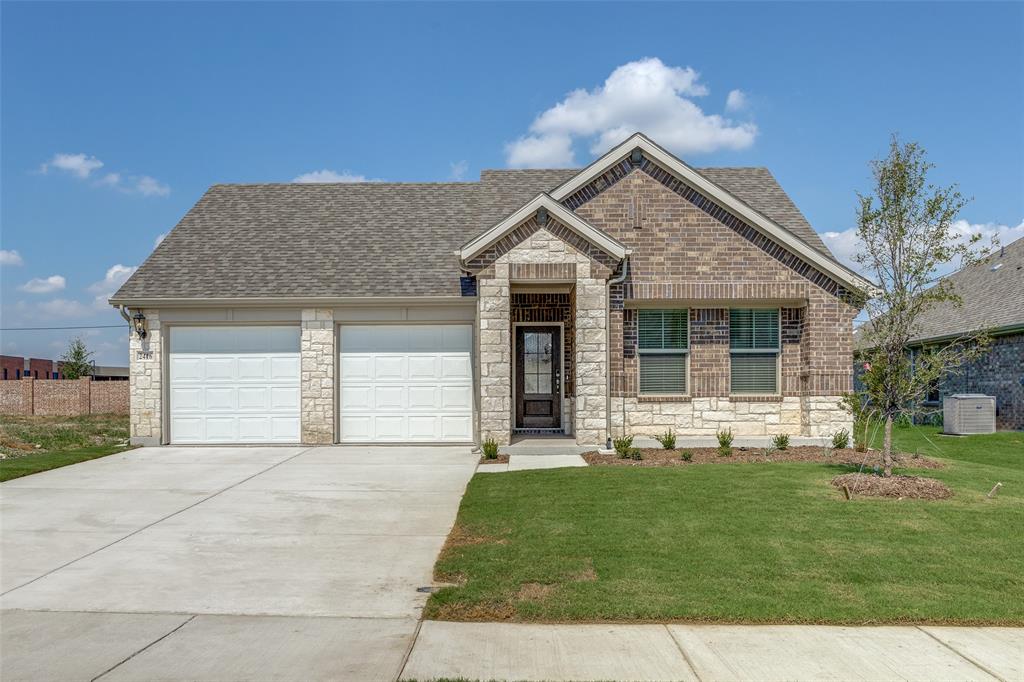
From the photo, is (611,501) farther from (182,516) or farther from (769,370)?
(769,370)

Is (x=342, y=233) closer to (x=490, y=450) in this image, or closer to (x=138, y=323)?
(x=138, y=323)

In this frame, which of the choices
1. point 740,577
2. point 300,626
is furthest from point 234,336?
point 740,577

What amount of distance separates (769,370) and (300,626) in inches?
479

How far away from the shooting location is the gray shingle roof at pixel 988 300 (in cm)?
2005

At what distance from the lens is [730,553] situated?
21.9 ft

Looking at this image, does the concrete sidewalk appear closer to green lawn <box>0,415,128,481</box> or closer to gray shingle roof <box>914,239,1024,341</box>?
green lawn <box>0,415,128,481</box>

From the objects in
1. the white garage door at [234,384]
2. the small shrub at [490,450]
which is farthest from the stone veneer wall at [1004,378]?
the white garage door at [234,384]

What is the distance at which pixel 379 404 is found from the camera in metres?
15.5

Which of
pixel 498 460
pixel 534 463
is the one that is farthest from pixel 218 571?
pixel 498 460

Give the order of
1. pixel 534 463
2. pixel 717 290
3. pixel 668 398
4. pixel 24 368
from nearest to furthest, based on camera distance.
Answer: pixel 534 463 → pixel 717 290 → pixel 668 398 → pixel 24 368

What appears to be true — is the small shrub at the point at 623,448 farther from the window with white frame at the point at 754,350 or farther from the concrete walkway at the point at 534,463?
the window with white frame at the point at 754,350

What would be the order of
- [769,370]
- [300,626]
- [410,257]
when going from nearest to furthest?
[300,626]
[769,370]
[410,257]

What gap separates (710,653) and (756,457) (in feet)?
28.6

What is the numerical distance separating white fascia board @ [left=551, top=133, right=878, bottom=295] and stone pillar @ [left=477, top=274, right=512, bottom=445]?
2.28 m
